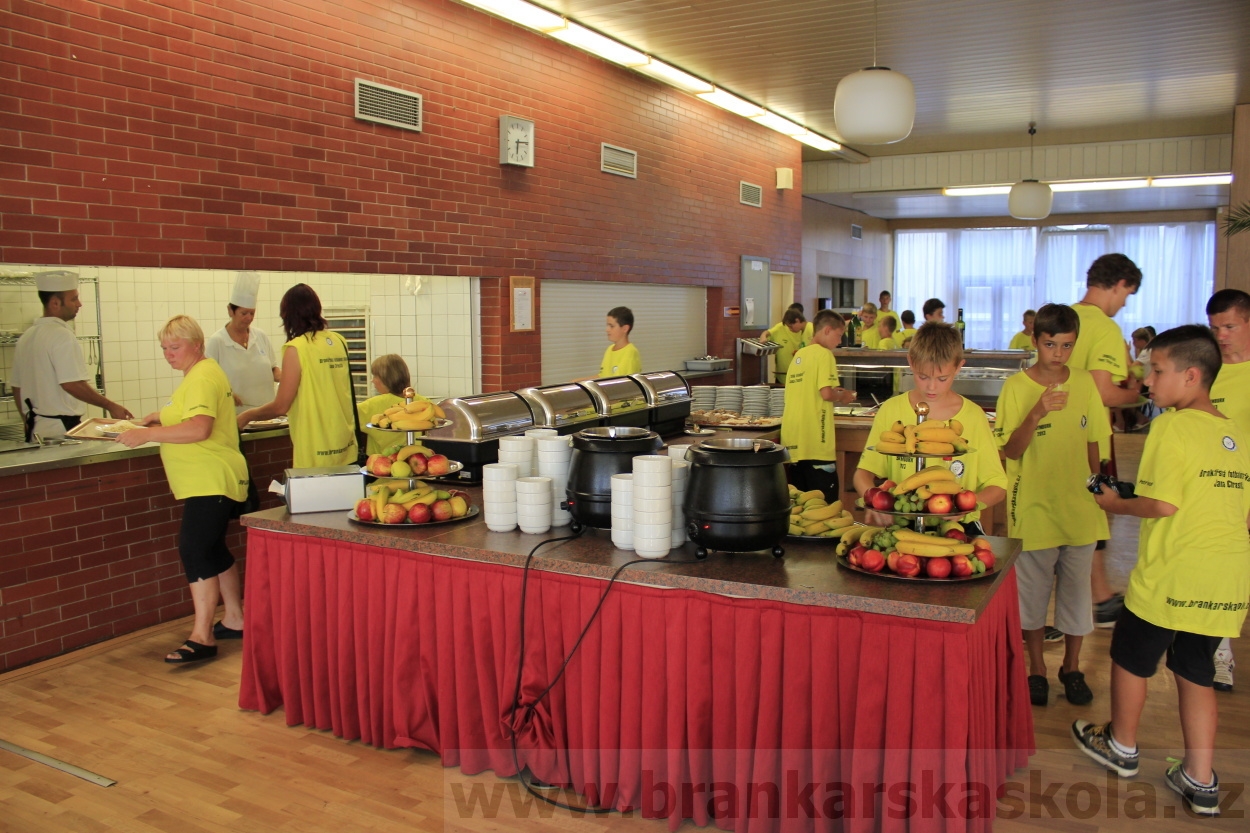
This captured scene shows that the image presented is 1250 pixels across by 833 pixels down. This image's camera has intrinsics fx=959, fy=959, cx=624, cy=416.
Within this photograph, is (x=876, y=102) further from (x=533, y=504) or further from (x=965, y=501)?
(x=533, y=504)

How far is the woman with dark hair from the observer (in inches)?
191

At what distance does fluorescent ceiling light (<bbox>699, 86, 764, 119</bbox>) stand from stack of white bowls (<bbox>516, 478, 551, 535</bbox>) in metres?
5.29

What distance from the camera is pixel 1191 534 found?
2.85 metres

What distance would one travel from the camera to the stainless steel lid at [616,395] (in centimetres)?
527

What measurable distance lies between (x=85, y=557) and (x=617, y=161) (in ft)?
17.5

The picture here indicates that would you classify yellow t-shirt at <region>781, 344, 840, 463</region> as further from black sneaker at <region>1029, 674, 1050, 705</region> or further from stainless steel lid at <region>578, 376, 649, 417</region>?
black sneaker at <region>1029, 674, 1050, 705</region>

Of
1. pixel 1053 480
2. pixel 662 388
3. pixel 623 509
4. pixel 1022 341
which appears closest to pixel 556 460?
pixel 623 509

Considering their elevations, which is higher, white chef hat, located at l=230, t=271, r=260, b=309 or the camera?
white chef hat, located at l=230, t=271, r=260, b=309

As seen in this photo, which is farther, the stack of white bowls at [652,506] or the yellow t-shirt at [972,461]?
the yellow t-shirt at [972,461]

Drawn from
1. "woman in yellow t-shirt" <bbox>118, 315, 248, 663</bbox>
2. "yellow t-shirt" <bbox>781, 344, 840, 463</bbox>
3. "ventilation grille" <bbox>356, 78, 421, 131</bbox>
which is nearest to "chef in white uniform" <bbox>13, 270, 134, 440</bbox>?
"woman in yellow t-shirt" <bbox>118, 315, 248, 663</bbox>

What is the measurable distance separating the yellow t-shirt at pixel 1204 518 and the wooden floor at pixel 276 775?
0.65m

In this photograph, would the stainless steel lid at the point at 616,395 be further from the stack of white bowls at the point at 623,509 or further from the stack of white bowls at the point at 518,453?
the stack of white bowls at the point at 623,509

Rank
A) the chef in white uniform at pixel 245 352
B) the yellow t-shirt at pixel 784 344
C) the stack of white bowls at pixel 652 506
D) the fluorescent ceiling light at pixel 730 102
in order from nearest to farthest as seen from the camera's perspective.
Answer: the stack of white bowls at pixel 652 506 < the chef in white uniform at pixel 245 352 < the fluorescent ceiling light at pixel 730 102 < the yellow t-shirt at pixel 784 344

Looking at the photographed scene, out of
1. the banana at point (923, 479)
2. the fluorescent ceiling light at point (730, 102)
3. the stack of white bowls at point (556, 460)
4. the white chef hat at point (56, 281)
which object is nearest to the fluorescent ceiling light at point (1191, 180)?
the fluorescent ceiling light at point (730, 102)
